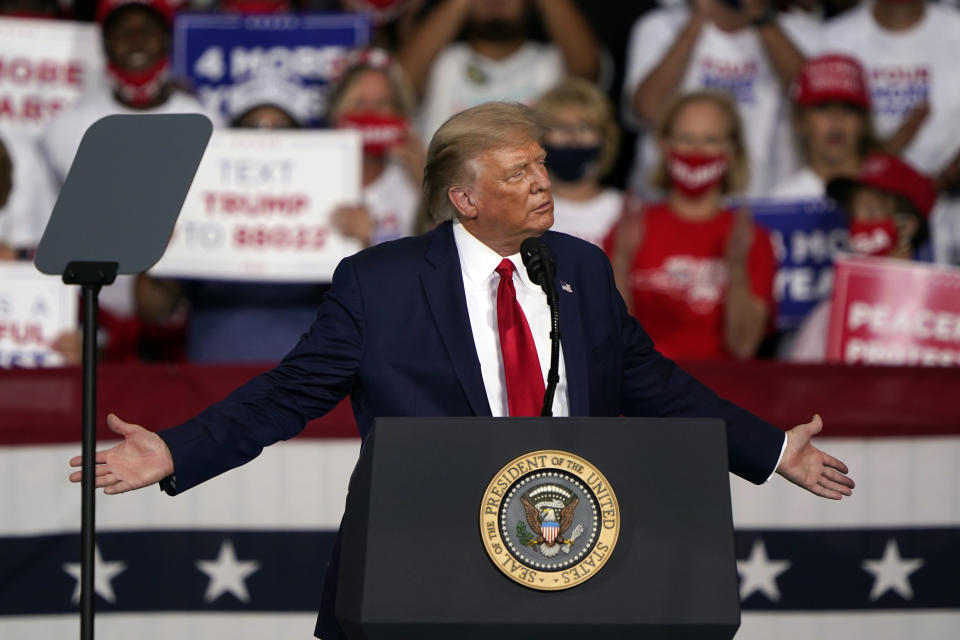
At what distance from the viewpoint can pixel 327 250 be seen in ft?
16.1

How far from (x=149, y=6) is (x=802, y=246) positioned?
8.52 feet

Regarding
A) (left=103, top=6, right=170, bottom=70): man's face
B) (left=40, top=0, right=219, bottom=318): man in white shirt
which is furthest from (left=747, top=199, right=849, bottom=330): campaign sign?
(left=103, top=6, right=170, bottom=70): man's face

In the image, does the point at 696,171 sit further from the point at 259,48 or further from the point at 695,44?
the point at 259,48

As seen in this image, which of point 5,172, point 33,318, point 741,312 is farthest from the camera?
point 5,172

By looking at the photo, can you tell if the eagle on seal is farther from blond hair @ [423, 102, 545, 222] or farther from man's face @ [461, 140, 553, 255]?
blond hair @ [423, 102, 545, 222]

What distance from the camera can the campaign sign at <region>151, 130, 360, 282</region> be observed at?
16.0 feet

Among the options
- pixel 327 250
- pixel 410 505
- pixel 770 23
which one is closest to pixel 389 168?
pixel 327 250

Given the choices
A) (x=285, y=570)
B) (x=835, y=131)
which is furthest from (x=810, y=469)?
(x=835, y=131)

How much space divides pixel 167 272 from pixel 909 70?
300 centimetres

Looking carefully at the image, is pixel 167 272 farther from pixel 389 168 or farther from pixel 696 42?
pixel 696 42

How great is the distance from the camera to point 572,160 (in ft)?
17.2

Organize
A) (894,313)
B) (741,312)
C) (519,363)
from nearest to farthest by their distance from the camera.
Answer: (519,363)
(894,313)
(741,312)

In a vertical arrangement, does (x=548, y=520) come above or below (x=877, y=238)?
below

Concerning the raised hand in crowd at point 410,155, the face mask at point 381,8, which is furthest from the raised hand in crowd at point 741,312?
the face mask at point 381,8
